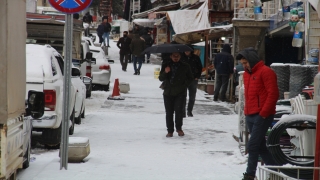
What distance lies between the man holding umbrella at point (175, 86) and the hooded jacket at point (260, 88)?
15.9 ft

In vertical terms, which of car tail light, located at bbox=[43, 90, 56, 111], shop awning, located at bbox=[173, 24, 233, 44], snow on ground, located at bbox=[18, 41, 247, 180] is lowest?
snow on ground, located at bbox=[18, 41, 247, 180]

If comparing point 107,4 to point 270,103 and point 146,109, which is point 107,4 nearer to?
point 146,109

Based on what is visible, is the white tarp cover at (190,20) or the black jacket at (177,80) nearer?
the black jacket at (177,80)

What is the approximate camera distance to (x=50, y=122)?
11258 mm

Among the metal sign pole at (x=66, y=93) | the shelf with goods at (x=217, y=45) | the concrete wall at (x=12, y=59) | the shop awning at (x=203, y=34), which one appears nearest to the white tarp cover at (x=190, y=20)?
the shop awning at (x=203, y=34)

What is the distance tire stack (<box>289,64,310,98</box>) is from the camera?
1252cm

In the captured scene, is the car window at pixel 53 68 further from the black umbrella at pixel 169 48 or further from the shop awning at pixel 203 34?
the shop awning at pixel 203 34

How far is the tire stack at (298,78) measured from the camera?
493 inches

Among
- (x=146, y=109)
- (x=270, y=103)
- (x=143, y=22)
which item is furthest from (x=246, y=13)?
(x=143, y=22)

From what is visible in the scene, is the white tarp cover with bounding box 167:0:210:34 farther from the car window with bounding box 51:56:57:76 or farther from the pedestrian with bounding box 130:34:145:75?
the car window with bounding box 51:56:57:76

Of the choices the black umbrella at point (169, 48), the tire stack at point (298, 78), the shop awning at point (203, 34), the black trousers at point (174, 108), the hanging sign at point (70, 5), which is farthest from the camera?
the shop awning at point (203, 34)

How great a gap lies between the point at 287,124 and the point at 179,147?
4.14 m

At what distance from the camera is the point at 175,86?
13.9 m

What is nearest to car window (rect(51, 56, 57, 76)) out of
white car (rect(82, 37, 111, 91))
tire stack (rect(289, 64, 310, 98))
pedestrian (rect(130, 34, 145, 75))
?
tire stack (rect(289, 64, 310, 98))
